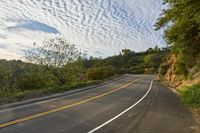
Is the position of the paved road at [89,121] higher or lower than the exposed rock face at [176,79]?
lower

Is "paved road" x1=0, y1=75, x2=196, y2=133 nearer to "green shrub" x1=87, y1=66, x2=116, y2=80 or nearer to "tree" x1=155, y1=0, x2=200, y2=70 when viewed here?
"tree" x1=155, y1=0, x2=200, y2=70

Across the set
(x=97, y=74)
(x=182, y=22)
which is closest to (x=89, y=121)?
(x=182, y=22)

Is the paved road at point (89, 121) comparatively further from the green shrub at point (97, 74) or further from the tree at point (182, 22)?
the green shrub at point (97, 74)

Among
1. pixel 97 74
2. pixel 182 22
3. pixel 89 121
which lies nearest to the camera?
pixel 89 121

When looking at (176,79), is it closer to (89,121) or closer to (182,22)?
(182,22)

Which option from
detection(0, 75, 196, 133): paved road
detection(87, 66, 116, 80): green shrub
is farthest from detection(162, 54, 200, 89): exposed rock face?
detection(0, 75, 196, 133): paved road

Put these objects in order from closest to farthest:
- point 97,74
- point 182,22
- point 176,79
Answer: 1. point 182,22
2. point 176,79
3. point 97,74

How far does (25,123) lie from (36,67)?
28.2 metres

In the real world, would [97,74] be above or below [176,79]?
above

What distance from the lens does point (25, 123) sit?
436 inches

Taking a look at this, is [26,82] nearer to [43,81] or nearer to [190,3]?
[43,81]

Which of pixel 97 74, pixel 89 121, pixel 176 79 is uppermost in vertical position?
pixel 97 74

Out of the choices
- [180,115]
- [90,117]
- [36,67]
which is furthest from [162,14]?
[36,67]

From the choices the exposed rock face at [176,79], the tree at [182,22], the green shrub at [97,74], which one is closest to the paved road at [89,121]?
the tree at [182,22]
